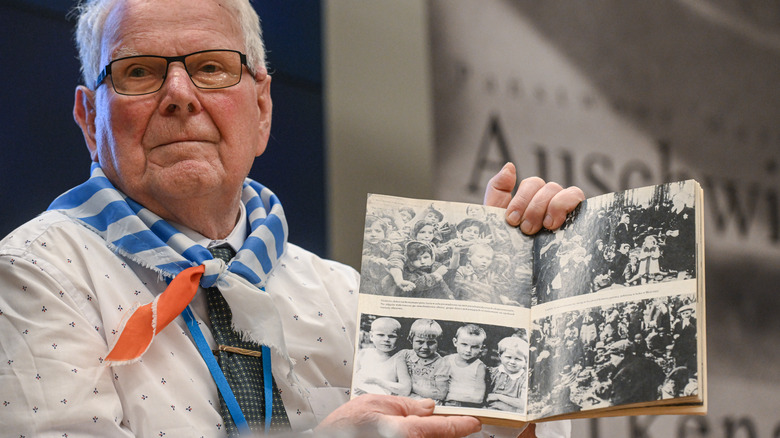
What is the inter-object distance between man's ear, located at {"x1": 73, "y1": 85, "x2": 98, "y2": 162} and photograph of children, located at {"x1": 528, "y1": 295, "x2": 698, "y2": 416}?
99 centimetres

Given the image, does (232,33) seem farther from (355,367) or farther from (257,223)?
(355,367)

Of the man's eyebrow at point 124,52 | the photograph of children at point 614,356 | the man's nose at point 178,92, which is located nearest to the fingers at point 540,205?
the photograph of children at point 614,356

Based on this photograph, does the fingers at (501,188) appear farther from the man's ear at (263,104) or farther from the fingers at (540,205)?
the man's ear at (263,104)

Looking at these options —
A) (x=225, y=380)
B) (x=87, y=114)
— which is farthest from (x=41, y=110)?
(x=225, y=380)

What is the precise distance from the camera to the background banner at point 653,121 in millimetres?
2543

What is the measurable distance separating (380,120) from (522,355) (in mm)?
1293

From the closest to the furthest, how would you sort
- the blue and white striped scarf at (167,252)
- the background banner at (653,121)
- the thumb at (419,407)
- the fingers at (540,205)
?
the thumb at (419,407) < the fingers at (540,205) < the blue and white striped scarf at (167,252) < the background banner at (653,121)

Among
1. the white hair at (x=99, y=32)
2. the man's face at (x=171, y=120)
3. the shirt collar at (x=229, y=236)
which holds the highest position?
the white hair at (x=99, y=32)

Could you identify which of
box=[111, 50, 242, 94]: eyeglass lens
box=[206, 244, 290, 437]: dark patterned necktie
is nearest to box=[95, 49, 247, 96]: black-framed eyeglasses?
box=[111, 50, 242, 94]: eyeglass lens

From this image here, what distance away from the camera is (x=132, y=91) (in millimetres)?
1609

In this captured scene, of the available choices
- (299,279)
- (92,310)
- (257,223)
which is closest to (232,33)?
(257,223)

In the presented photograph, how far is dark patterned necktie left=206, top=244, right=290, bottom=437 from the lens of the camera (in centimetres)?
147

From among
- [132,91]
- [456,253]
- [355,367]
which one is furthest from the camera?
[132,91]

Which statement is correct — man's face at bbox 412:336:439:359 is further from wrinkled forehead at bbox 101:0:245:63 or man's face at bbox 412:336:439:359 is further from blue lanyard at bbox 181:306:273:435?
wrinkled forehead at bbox 101:0:245:63
